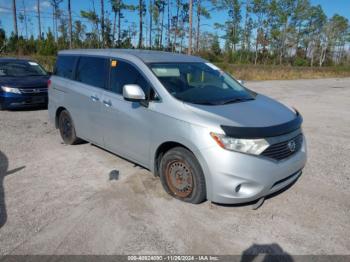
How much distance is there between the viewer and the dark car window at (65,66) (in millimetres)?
5391

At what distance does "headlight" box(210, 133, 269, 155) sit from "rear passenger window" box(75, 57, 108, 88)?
2.27 meters

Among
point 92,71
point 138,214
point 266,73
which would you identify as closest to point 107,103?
point 92,71

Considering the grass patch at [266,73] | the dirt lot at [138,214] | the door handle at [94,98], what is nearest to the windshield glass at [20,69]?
the dirt lot at [138,214]

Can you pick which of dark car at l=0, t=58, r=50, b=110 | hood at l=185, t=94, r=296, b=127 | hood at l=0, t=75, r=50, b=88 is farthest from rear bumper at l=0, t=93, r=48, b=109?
hood at l=185, t=94, r=296, b=127

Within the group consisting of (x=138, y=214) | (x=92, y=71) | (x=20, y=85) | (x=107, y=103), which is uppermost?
(x=92, y=71)

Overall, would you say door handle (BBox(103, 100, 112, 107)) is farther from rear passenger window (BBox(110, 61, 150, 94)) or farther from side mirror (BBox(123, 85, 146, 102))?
side mirror (BBox(123, 85, 146, 102))

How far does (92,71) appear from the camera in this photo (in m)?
4.86

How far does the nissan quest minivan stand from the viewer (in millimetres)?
3104

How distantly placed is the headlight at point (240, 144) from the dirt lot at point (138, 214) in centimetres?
83

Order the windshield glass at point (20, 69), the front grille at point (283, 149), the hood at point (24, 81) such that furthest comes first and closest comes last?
the windshield glass at point (20, 69)
the hood at point (24, 81)
the front grille at point (283, 149)

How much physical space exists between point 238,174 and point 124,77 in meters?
2.15

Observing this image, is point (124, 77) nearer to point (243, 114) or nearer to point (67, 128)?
point (243, 114)

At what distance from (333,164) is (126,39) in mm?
41748

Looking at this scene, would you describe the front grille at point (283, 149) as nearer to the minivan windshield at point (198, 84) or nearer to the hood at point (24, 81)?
the minivan windshield at point (198, 84)
